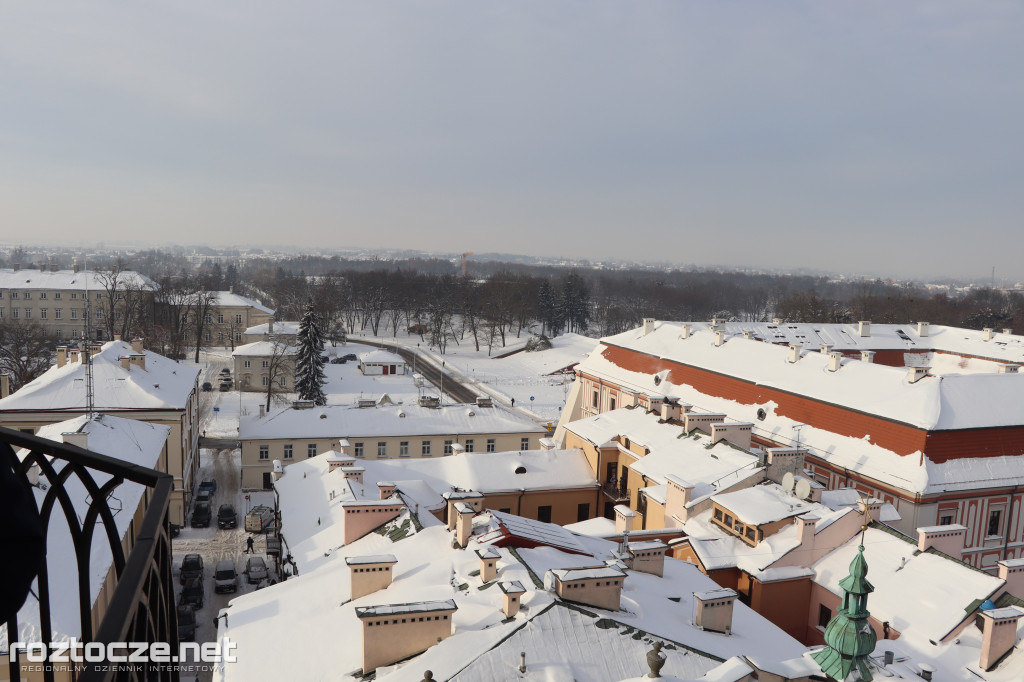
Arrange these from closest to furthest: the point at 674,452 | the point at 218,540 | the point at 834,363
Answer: the point at 674,452 → the point at 218,540 → the point at 834,363

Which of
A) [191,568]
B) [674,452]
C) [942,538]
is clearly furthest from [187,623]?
[942,538]

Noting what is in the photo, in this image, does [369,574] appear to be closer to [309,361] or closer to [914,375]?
[914,375]

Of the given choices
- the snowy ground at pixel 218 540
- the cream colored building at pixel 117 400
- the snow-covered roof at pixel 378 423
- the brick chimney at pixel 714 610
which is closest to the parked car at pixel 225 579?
the snowy ground at pixel 218 540

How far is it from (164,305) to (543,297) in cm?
4383

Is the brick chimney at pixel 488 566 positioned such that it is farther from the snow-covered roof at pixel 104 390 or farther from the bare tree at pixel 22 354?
the bare tree at pixel 22 354

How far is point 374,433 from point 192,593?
12.3 metres

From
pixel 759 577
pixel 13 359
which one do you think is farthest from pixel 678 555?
pixel 13 359

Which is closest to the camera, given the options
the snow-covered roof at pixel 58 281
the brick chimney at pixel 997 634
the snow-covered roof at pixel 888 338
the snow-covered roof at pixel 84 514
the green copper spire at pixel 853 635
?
the green copper spire at pixel 853 635

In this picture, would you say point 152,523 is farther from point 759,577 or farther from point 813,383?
point 813,383

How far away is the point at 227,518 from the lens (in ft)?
90.6

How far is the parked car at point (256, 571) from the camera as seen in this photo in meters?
22.7

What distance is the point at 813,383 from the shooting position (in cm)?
2806

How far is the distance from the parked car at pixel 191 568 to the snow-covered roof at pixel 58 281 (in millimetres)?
62206

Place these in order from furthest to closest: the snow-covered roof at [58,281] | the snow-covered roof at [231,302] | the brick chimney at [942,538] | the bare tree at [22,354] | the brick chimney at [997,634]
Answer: the snow-covered roof at [58,281] < the snow-covered roof at [231,302] < the bare tree at [22,354] < the brick chimney at [942,538] < the brick chimney at [997,634]
